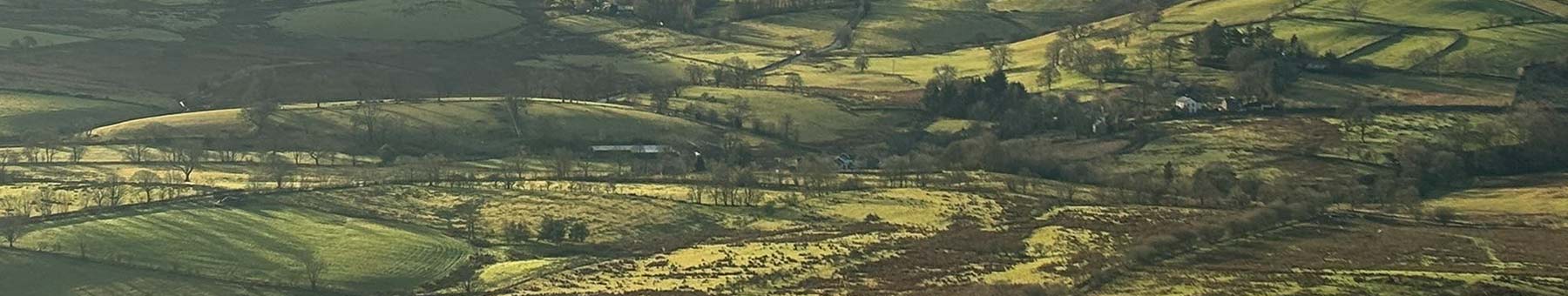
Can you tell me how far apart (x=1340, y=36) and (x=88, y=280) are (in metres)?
149

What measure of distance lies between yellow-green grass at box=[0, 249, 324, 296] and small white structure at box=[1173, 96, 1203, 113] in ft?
328

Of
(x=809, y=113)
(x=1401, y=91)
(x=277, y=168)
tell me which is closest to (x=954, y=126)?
(x=809, y=113)

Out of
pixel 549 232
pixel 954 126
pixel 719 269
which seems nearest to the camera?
pixel 719 269

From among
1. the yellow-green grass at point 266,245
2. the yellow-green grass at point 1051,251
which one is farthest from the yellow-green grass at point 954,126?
the yellow-green grass at point 266,245

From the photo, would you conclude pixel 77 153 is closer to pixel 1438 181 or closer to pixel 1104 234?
pixel 1104 234

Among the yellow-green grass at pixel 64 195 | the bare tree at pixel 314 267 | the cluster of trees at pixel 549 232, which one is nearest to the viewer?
the bare tree at pixel 314 267

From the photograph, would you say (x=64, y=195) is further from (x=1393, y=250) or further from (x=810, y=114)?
(x=1393, y=250)

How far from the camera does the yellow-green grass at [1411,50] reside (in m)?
182

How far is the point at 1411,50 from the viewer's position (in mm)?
185875

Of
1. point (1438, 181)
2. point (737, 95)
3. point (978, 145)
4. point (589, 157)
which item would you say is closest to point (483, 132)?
point (589, 157)

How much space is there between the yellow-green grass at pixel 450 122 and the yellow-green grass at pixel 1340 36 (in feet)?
248

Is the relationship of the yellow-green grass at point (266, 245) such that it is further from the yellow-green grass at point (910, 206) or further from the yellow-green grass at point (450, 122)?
the yellow-green grass at point (450, 122)

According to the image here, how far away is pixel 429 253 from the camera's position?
10250 cm

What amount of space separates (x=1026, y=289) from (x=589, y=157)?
6482cm
